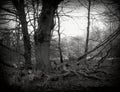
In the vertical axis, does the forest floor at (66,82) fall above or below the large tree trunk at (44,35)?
below

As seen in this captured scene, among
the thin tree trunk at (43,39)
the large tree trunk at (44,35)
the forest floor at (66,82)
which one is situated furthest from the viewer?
the thin tree trunk at (43,39)

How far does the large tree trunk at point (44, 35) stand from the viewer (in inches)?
212

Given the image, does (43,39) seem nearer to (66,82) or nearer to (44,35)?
(44,35)

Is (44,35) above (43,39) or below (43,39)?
above

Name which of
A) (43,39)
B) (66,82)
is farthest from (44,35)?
(66,82)

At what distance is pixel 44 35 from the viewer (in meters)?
5.61

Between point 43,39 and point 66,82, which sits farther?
point 43,39

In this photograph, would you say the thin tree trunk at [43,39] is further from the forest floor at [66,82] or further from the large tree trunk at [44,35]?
the forest floor at [66,82]

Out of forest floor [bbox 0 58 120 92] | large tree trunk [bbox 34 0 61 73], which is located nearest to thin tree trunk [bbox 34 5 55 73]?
large tree trunk [bbox 34 0 61 73]

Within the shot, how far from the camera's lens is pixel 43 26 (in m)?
5.59

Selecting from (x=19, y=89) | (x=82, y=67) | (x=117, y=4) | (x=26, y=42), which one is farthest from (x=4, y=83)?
(x=117, y=4)

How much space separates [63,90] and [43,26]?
10.6 feet

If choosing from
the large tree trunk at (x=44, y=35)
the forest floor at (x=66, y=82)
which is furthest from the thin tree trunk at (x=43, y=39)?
the forest floor at (x=66, y=82)

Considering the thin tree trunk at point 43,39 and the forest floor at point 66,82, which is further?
the thin tree trunk at point 43,39
